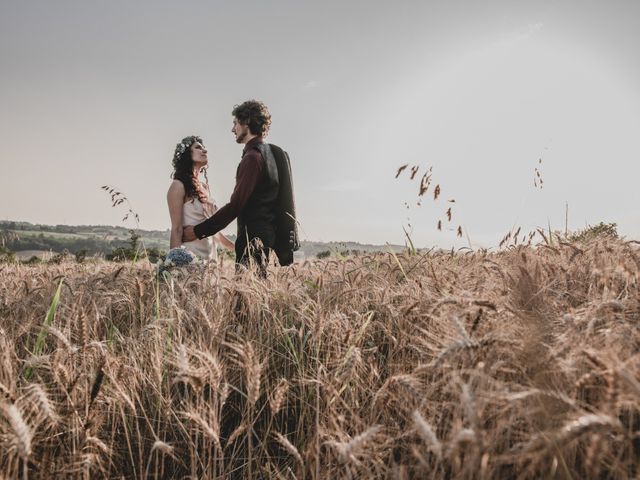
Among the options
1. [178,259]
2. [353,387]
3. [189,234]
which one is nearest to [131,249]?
[189,234]

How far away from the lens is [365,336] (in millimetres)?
2039

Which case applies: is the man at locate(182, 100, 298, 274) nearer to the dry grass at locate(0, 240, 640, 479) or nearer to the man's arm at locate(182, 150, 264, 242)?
the man's arm at locate(182, 150, 264, 242)

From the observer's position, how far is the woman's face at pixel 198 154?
5109mm

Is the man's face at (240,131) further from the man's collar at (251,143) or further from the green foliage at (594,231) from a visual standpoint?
the green foliage at (594,231)

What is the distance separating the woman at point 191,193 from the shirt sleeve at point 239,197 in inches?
35.7

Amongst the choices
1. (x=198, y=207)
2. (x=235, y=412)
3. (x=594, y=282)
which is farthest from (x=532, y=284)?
(x=198, y=207)

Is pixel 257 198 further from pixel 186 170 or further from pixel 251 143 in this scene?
pixel 186 170

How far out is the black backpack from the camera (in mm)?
4605

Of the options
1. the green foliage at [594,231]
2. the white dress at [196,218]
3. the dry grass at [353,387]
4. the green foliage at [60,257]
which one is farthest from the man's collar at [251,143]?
the green foliage at [60,257]

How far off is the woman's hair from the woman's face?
0.06 m

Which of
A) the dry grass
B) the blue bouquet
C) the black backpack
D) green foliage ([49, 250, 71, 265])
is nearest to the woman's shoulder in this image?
the black backpack

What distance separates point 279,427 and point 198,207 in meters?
3.93

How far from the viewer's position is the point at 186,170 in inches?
204

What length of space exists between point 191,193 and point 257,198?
1205 mm
